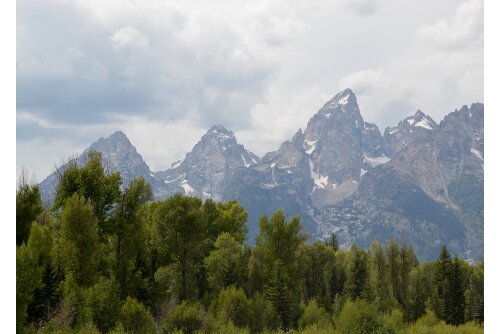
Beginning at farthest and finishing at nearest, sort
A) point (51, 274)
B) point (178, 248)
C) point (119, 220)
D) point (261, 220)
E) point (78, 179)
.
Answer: point (261, 220), point (178, 248), point (119, 220), point (78, 179), point (51, 274)

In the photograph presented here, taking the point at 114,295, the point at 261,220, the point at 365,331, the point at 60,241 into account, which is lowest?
the point at 365,331

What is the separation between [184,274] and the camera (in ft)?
218

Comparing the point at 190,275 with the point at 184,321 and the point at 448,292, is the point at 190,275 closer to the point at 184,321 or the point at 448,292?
the point at 184,321

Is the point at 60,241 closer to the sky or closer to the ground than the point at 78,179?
closer to the ground

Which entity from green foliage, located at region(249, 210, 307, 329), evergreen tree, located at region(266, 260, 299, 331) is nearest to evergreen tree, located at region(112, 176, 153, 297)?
evergreen tree, located at region(266, 260, 299, 331)

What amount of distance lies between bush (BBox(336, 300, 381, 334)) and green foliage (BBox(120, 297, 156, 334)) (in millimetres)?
19034

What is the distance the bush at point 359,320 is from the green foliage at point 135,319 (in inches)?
749

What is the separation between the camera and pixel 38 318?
4116cm

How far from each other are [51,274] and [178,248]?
24.2 metres

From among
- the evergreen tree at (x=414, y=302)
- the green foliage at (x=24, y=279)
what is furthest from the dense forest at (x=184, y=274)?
the evergreen tree at (x=414, y=302)

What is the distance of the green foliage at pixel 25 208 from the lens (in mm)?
50188

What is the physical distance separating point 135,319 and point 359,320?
21597mm
